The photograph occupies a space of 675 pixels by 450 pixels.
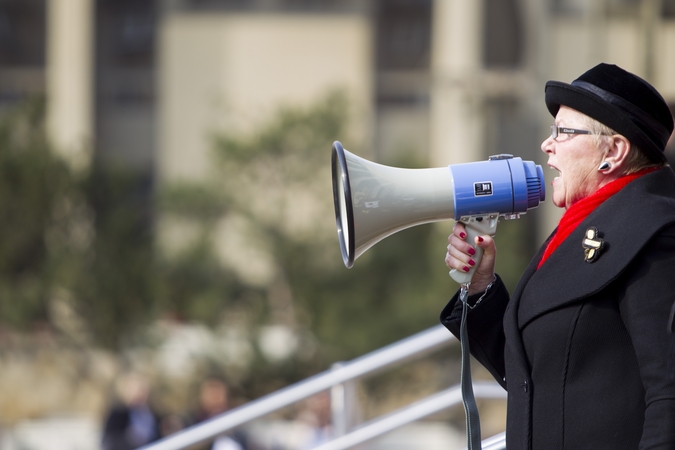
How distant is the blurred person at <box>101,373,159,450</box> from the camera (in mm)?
7637

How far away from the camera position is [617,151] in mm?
1683

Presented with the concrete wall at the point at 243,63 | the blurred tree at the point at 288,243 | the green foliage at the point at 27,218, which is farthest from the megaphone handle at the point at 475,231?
the concrete wall at the point at 243,63

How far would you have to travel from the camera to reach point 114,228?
42.1 feet

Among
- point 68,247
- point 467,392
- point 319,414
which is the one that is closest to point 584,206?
point 467,392

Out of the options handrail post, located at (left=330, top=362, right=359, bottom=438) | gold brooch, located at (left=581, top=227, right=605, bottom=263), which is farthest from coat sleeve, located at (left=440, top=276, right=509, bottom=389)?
handrail post, located at (left=330, top=362, right=359, bottom=438)

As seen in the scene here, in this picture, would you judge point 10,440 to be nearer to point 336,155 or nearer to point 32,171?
point 32,171

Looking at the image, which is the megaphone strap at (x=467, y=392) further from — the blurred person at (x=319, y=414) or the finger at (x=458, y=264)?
the blurred person at (x=319, y=414)

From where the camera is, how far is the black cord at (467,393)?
187 centimetres

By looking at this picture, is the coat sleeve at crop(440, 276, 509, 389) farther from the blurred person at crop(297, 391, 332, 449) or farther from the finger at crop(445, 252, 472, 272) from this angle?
the blurred person at crop(297, 391, 332, 449)

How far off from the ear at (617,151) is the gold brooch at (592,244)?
0.13 metres

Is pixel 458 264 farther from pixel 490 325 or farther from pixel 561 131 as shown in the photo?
pixel 561 131

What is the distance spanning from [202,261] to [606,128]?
1118cm

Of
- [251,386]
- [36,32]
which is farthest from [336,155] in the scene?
[36,32]

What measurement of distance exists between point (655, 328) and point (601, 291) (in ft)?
0.39
